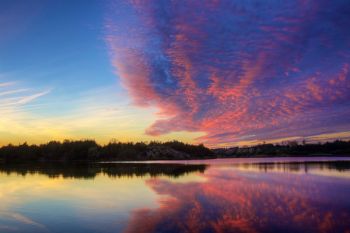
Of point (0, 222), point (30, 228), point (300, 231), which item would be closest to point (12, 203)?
point (0, 222)

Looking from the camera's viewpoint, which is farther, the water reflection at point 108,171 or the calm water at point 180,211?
the water reflection at point 108,171

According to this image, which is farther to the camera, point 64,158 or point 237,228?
point 64,158

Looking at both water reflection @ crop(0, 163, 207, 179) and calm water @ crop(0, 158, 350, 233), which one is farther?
water reflection @ crop(0, 163, 207, 179)

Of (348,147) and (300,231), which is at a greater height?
(348,147)

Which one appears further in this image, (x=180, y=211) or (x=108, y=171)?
(x=108, y=171)

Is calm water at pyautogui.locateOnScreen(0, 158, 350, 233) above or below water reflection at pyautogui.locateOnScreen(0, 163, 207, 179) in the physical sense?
below

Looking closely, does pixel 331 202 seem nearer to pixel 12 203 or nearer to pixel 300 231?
pixel 300 231

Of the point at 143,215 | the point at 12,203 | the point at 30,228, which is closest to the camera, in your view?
the point at 30,228

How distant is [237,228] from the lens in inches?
607

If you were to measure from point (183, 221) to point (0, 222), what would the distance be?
9.50m

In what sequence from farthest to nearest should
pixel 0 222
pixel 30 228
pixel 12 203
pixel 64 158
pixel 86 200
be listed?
pixel 64 158, pixel 86 200, pixel 12 203, pixel 0 222, pixel 30 228

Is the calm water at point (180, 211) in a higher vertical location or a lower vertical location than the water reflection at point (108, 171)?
lower

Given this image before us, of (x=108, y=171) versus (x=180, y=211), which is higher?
(x=108, y=171)

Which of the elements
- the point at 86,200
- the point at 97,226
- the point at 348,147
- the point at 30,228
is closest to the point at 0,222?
the point at 30,228
